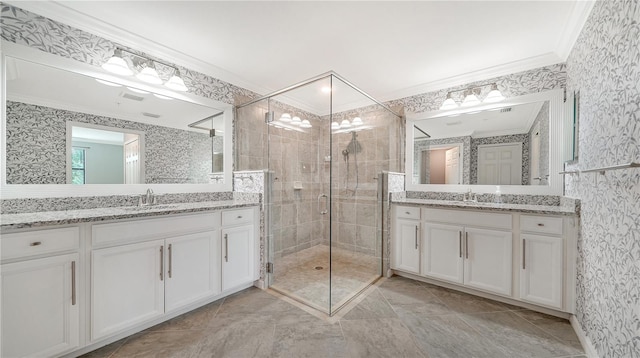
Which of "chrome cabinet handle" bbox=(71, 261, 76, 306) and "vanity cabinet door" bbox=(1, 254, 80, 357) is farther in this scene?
"chrome cabinet handle" bbox=(71, 261, 76, 306)

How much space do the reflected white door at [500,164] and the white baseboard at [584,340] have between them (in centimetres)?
123

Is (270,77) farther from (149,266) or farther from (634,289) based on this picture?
(634,289)

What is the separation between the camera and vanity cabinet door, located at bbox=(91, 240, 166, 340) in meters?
1.51

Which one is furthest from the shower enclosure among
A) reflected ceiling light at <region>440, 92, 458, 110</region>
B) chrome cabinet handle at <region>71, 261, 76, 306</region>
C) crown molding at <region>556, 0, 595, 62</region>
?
crown molding at <region>556, 0, 595, 62</region>

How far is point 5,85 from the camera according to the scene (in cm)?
155

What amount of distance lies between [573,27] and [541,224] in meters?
1.54

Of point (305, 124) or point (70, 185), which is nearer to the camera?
point (70, 185)

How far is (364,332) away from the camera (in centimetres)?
176

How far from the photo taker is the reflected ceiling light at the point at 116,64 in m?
1.86

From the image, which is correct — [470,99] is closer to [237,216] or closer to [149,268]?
[237,216]

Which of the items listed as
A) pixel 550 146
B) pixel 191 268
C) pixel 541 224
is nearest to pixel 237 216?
pixel 191 268

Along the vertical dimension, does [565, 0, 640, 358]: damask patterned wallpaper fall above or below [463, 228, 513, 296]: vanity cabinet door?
above

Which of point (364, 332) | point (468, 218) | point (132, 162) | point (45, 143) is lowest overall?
point (364, 332)

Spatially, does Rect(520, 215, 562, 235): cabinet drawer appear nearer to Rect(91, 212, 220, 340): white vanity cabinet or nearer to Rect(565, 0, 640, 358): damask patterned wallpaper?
Rect(565, 0, 640, 358): damask patterned wallpaper
